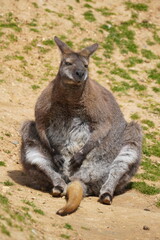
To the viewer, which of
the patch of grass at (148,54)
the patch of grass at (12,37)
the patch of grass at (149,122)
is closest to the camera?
the patch of grass at (149,122)

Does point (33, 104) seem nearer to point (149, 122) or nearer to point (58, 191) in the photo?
point (149, 122)

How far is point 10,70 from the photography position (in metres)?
14.7

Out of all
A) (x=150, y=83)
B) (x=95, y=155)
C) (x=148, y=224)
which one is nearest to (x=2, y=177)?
(x=95, y=155)

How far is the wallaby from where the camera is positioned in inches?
345

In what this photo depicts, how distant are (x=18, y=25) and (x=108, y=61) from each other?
3.06 metres

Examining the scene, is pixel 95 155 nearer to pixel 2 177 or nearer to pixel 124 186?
pixel 124 186

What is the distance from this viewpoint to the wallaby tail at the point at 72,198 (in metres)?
7.31

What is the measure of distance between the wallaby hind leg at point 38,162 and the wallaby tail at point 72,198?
0.24 m

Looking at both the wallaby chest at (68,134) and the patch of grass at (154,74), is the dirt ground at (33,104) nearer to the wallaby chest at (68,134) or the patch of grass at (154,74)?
the patch of grass at (154,74)

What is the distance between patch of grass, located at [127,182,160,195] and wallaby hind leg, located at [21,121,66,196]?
63.6 inches

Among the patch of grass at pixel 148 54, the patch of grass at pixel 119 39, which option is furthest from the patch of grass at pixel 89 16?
the patch of grass at pixel 148 54

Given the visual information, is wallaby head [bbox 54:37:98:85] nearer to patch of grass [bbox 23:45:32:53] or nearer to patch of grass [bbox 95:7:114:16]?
patch of grass [bbox 23:45:32:53]

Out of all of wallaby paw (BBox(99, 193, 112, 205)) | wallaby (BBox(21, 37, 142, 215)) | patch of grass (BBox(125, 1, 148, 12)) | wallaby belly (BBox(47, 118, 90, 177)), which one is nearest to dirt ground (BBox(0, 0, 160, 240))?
wallaby paw (BBox(99, 193, 112, 205))

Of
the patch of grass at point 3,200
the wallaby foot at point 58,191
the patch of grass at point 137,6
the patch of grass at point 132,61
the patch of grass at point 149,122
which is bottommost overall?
the patch of grass at point 149,122
